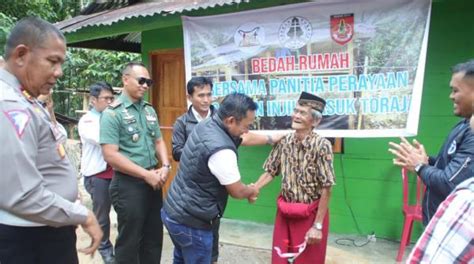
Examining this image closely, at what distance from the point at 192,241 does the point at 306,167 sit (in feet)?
3.07

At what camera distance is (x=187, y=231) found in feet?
8.39

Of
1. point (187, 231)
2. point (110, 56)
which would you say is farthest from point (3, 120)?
point (110, 56)

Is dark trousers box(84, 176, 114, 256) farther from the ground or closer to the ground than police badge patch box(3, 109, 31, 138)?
closer to the ground

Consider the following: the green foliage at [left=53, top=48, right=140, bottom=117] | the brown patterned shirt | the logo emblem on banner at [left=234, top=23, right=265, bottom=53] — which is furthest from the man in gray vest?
the green foliage at [left=53, top=48, right=140, bottom=117]

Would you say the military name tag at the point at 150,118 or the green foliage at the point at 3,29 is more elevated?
the green foliage at the point at 3,29

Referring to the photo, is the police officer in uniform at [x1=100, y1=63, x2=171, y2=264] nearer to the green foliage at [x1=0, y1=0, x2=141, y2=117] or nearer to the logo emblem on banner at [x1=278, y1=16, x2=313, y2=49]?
the logo emblem on banner at [x1=278, y1=16, x2=313, y2=49]

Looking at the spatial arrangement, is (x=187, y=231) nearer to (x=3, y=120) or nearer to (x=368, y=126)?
(x=3, y=120)

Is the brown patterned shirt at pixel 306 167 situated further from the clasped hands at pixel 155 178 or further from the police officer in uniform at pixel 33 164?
the police officer in uniform at pixel 33 164

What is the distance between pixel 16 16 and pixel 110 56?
3019 mm

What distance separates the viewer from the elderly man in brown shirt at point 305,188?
9.43 ft

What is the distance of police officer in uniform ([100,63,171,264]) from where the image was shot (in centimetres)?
304

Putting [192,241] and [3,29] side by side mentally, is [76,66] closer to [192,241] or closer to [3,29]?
[3,29]

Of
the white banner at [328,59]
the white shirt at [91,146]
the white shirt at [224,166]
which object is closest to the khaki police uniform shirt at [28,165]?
the white shirt at [224,166]

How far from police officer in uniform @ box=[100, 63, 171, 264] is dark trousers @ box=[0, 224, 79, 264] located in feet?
3.21
